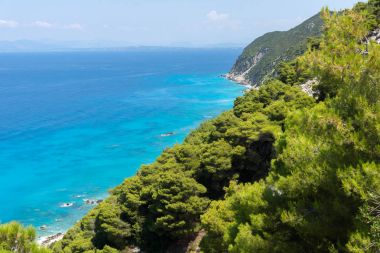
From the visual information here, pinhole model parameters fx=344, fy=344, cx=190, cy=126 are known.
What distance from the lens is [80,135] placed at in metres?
66.7

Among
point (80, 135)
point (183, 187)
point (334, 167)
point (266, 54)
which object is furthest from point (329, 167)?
point (266, 54)

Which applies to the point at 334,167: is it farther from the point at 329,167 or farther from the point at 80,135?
the point at 80,135

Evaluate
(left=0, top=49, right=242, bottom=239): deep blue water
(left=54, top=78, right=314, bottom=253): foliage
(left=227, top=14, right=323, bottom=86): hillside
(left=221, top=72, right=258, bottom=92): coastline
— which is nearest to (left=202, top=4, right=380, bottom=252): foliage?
(left=54, top=78, right=314, bottom=253): foliage

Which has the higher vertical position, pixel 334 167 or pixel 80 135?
pixel 334 167

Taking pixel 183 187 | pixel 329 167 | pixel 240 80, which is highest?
pixel 329 167

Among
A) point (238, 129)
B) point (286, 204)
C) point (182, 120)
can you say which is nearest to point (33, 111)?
point (182, 120)

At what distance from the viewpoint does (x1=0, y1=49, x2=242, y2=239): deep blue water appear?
4369 centimetres

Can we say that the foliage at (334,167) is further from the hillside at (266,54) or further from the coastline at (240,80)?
the hillside at (266,54)

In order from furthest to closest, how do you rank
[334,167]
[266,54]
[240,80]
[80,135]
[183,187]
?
[266,54], [240,80], [80,135], [183,187], [334,167]

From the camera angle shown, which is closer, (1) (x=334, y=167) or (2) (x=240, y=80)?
(1) (x=334, y=167)

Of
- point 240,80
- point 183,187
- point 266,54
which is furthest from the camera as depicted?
point 266,54

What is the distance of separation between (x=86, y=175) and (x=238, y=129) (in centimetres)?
3210

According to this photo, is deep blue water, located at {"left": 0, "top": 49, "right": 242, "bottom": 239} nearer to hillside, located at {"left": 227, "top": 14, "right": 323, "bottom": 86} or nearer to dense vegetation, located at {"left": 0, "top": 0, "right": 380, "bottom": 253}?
hillside, located at {"left": 227, "top": 14, "right": 323, "bottom": 86}

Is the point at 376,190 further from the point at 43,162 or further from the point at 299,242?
the point at 43,162
